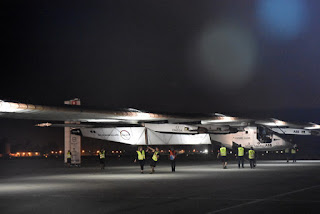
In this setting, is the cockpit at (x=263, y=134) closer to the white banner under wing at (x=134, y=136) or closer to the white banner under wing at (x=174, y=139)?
the white banner under wing at (x=174, y=139)

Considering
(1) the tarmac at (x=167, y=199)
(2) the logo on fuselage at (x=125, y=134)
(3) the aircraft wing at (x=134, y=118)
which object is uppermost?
(3) the aircraft wing at (x=134, y=118)

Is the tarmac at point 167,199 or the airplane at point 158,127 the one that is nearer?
the tarmac at point 167,199

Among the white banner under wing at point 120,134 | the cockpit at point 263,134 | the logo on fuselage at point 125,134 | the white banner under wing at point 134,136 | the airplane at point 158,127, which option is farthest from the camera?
the cockpit at point 263,134

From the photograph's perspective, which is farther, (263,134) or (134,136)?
(263,134)

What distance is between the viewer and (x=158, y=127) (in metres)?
36.8

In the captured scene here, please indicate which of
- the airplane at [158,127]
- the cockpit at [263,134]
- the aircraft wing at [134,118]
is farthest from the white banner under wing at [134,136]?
the cockpit at [263,134]

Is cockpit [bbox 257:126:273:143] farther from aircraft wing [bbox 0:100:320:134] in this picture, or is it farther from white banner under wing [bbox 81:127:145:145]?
white banner under wing [bbox 81:127:145:145]

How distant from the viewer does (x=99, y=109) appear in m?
30.3

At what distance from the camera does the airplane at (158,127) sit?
30.7 meters

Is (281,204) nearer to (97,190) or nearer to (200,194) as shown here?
(200,194)

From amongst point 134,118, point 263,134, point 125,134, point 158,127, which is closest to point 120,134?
point 125,134

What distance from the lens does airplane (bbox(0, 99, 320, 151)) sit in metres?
30.7

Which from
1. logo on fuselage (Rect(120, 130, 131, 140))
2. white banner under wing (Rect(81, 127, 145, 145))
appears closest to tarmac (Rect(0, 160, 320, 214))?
white banner under wing (Rect(81, 127, 145, 145))

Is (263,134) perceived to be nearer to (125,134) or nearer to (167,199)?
(125,134)
